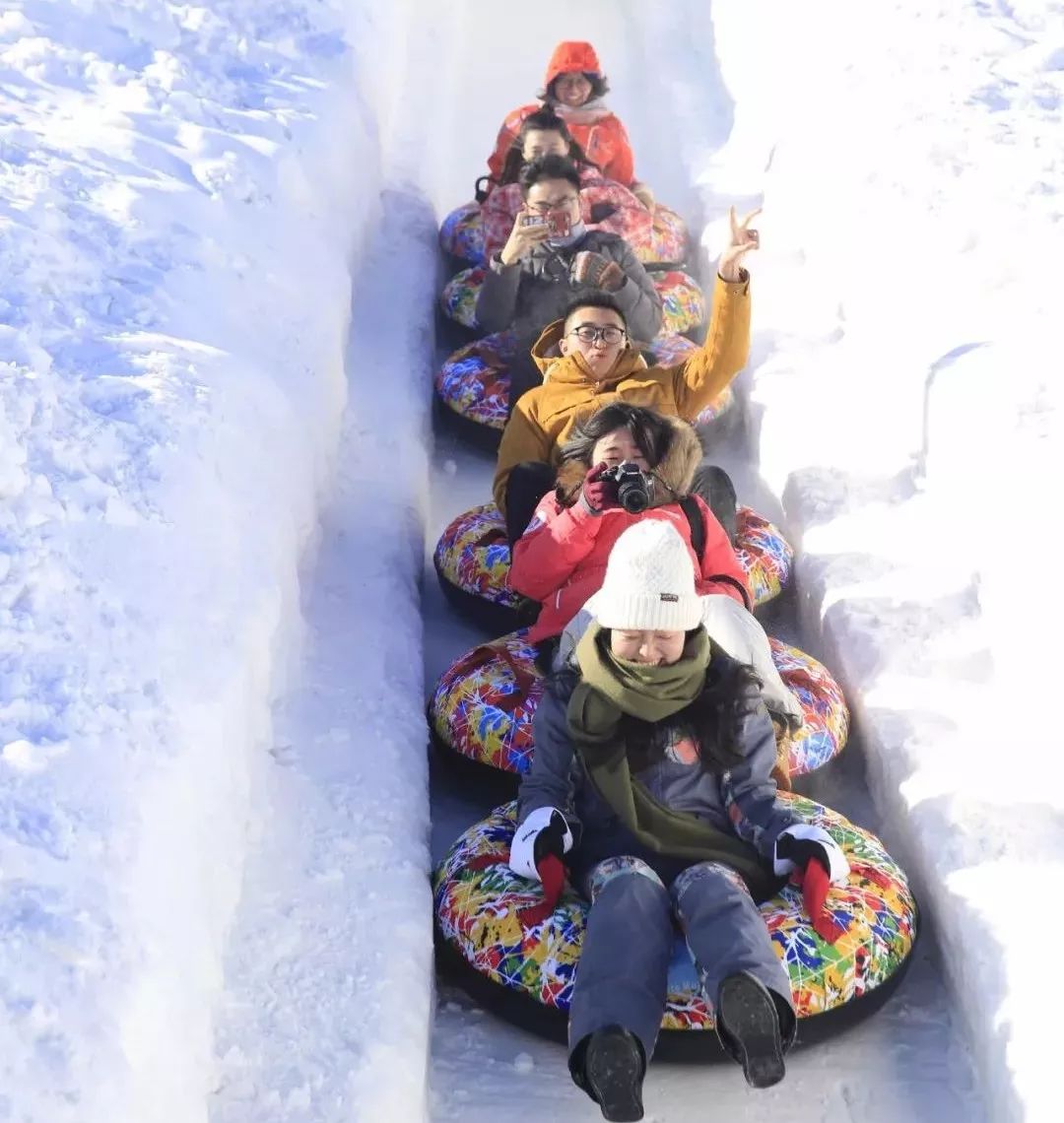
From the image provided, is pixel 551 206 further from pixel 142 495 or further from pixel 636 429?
pixel 142 495

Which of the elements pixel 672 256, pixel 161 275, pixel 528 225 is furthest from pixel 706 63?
pixel 161 275

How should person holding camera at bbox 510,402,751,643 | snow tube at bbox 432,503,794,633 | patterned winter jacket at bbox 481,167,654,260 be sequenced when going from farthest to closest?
patterned winter jacket at bbox 481,167,654,260 < snow tube at bbox 432,503,794,633 < person holding camera at bbox 510,402,751,643

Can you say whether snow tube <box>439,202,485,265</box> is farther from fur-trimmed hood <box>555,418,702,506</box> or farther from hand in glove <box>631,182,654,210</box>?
fur-trimmed hood <box>555,418,702,506</box>

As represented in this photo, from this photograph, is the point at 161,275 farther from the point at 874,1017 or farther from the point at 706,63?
the point at 706,63

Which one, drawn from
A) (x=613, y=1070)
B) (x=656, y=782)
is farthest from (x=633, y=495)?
(x=613, y=1070)

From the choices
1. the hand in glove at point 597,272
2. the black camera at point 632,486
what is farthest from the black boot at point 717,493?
the hand in glove at point 597,272

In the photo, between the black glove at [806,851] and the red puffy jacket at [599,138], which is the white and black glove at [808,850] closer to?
the black glove at [806,851]

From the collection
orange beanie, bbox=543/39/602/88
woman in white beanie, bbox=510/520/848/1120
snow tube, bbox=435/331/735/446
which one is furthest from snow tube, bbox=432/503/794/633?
orange beanie, bbox=543/39/602/88
